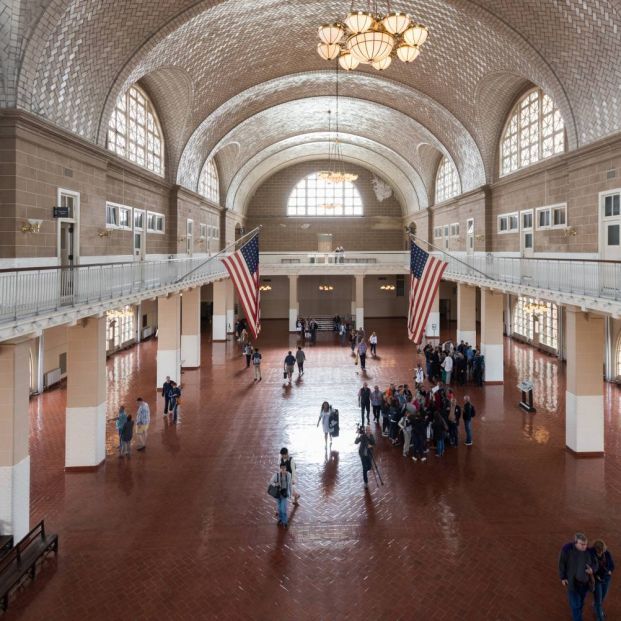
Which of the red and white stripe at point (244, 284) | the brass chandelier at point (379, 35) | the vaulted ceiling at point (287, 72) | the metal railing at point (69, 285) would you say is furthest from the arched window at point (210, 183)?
the brass chandelier at point (379, 35)

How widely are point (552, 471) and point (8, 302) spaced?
10.4 metres

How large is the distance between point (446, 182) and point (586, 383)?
1959cm

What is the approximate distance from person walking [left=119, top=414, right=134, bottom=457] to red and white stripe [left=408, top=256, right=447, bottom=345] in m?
6.71

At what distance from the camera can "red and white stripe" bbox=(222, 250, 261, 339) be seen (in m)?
12.1

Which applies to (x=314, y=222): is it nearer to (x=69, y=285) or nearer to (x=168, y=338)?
(x=168, y=338)

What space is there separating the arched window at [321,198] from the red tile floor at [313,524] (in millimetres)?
27479

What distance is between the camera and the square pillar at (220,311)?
28.6 metres

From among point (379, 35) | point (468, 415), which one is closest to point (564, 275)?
point (468, 415)

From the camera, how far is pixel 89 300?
10.2 m

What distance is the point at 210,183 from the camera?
27.8m

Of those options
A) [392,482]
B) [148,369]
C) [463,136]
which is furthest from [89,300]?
[463,136]

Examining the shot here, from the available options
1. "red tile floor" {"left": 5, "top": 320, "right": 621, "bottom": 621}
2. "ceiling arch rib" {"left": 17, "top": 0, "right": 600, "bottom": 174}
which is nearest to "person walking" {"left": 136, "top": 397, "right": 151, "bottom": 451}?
"red tile floor" {"left": 5, "top": 320, "right": 621, "bottom": 621}

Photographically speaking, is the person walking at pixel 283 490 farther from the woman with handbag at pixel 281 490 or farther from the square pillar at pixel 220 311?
the square pillar at pixel 220 311

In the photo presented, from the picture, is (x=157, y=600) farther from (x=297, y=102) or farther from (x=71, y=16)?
(x=297, y=102)
